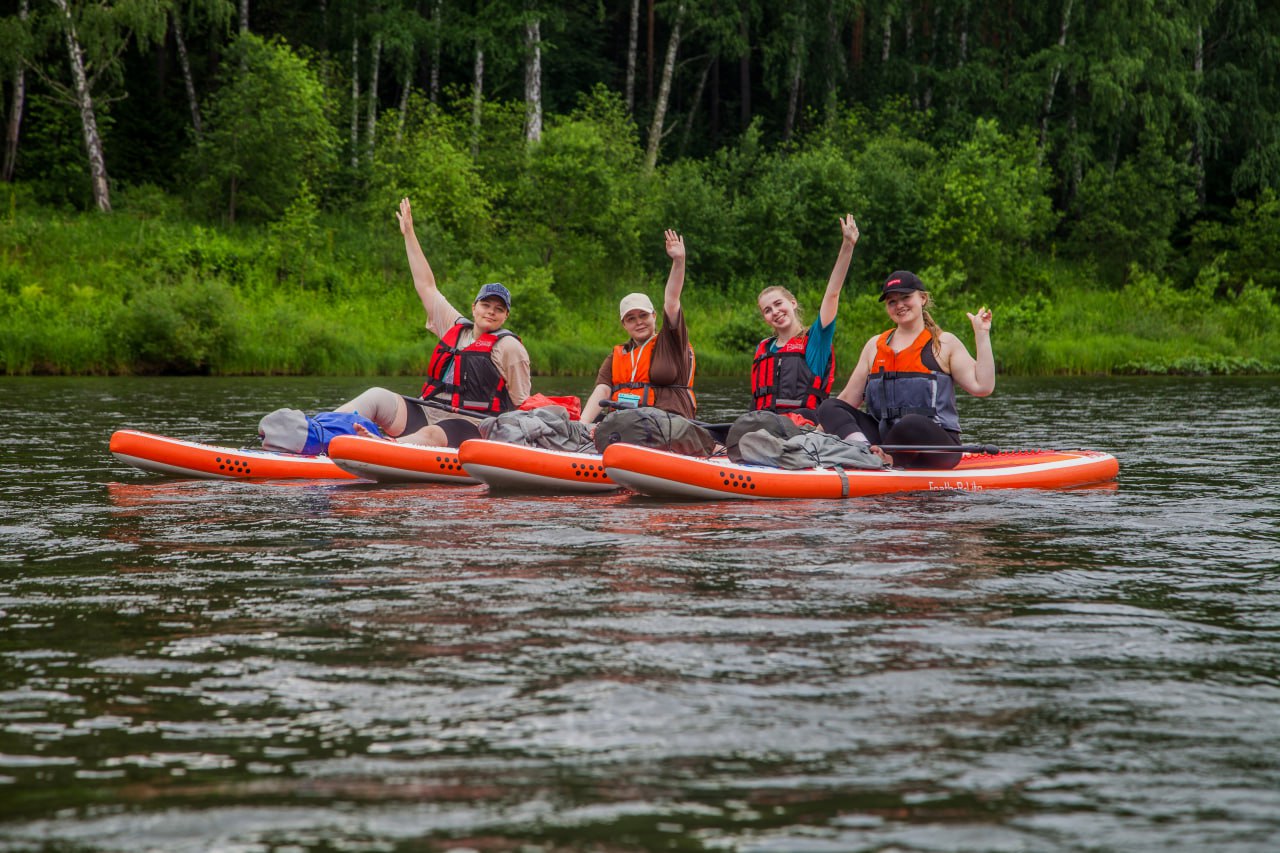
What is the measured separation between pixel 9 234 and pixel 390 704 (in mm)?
21433

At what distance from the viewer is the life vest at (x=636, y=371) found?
334 inches

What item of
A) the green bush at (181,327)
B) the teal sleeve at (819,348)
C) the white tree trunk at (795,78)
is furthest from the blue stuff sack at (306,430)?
the white tree trunk at (795,78)

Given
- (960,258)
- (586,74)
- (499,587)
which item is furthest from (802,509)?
(586,74)

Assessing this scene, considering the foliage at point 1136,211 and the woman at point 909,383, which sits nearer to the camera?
the woman at point 909,383

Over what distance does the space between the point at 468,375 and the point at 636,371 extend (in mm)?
1104

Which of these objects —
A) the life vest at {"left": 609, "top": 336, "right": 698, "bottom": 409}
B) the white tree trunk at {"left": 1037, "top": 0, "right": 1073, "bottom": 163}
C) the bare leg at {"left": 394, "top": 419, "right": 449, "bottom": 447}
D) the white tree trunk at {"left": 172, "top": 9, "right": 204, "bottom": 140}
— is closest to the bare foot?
the life vest at {"left": 609, "top": 336, "right": 698, "bottom": 409}

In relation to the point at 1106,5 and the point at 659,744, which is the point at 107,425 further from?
the point at 1106,5

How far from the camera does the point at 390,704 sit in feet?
11.5

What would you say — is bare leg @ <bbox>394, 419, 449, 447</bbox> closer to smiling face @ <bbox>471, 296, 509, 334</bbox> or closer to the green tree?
smiling face @ <bbox>471, 296, 509, 334</bbox>

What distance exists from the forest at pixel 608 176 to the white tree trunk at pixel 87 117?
0.21ft

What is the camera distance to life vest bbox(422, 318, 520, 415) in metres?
8.81

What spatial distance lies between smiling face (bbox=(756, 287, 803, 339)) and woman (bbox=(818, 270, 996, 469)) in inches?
18.8

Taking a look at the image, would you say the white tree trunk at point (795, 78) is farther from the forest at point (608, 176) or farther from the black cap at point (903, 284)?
the black cap at point (903, 284)

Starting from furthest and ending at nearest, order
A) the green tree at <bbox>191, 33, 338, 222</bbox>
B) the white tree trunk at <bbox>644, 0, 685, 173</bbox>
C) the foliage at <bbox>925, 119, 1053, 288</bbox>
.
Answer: the white tree trunk at <bbox>644, 0, 685, 173</bbox> → the foliage at <bbox>925, 119, 1053, 288</bbox> → the green tree at <bbox>191, 33, 338, 222</bbox>
